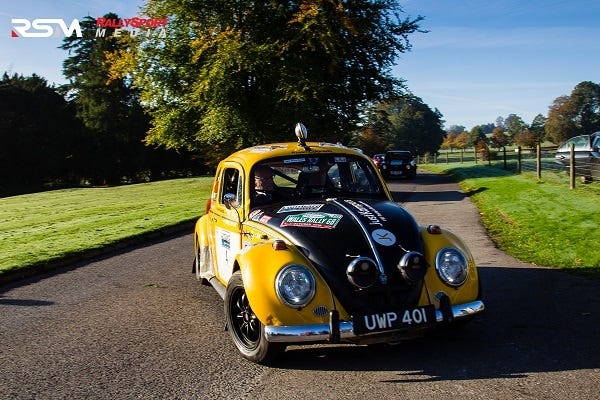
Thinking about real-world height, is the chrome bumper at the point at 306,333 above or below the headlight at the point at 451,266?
below

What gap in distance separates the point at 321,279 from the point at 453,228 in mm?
8690

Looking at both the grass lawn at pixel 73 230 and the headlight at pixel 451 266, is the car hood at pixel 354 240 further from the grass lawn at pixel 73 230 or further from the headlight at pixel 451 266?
the grass lawn at pixel 73 230

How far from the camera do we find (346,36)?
25672 millimetres

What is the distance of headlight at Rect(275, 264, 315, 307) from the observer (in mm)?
4574

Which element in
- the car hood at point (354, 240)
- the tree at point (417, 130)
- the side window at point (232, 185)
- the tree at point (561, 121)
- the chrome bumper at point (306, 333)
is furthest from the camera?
the tree at point (417, 130)

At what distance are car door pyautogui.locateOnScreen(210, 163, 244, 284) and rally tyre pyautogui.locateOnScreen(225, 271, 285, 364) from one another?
790mm

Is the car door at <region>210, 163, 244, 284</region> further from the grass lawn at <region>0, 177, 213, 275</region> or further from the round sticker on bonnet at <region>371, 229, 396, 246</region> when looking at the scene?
the grass lawn at <region>0, 177, 213, 275</region>

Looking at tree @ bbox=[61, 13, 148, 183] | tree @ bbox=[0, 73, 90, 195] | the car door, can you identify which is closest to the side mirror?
the car door

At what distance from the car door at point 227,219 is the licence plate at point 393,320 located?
196 centimetres

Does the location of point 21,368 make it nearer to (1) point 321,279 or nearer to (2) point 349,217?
(1) point 321,279

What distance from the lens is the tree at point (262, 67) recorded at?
2458 centimetres

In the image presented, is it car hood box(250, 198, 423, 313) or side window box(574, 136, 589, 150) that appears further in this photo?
side window box(574, 136, 589, 150)

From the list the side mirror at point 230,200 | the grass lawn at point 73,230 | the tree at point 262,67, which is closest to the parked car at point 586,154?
the tree at point 262,67

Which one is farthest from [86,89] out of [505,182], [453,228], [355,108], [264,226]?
[264,226]
